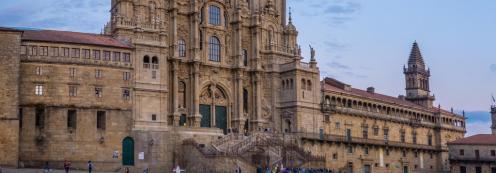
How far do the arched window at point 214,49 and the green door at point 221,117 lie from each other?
5.68m

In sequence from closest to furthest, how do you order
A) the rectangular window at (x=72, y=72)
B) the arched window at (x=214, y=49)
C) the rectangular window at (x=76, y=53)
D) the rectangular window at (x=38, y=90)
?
the rectangular window at (x=38, y=90), the rectangular window at (x=72, y=72), the rectangular window at (x=76, y=53), the arched window at (x=214, y=49)

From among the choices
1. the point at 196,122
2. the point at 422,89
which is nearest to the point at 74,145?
the point at 196,122

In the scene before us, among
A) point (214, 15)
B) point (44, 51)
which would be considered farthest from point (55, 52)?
point (214, 15)

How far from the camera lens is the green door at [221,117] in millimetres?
84250

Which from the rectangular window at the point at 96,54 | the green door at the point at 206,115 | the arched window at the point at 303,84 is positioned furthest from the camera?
the arched window at the point at 303,84

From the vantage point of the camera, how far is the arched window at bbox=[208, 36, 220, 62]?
277 feet

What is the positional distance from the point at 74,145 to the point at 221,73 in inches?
905

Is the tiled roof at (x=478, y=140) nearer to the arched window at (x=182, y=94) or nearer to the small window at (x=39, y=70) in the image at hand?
the arched window at (x=182, y=94)

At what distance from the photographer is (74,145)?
67.1 m

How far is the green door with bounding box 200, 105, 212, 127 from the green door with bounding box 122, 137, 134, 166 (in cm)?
1366

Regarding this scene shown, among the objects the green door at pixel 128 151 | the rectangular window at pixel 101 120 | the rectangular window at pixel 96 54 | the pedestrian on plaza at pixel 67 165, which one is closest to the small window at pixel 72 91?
the rectangular window at pixel 101 120

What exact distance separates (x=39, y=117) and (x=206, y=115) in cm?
2208

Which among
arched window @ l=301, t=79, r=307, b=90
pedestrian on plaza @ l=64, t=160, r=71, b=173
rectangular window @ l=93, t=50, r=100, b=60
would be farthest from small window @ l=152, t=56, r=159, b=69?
arched window @ l=301, t=79, r=307, b=90

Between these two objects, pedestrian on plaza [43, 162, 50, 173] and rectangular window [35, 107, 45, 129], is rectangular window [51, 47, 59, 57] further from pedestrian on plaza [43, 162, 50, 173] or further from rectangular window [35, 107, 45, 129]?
pedestrian on plaza [43, 162, 50, 173]
